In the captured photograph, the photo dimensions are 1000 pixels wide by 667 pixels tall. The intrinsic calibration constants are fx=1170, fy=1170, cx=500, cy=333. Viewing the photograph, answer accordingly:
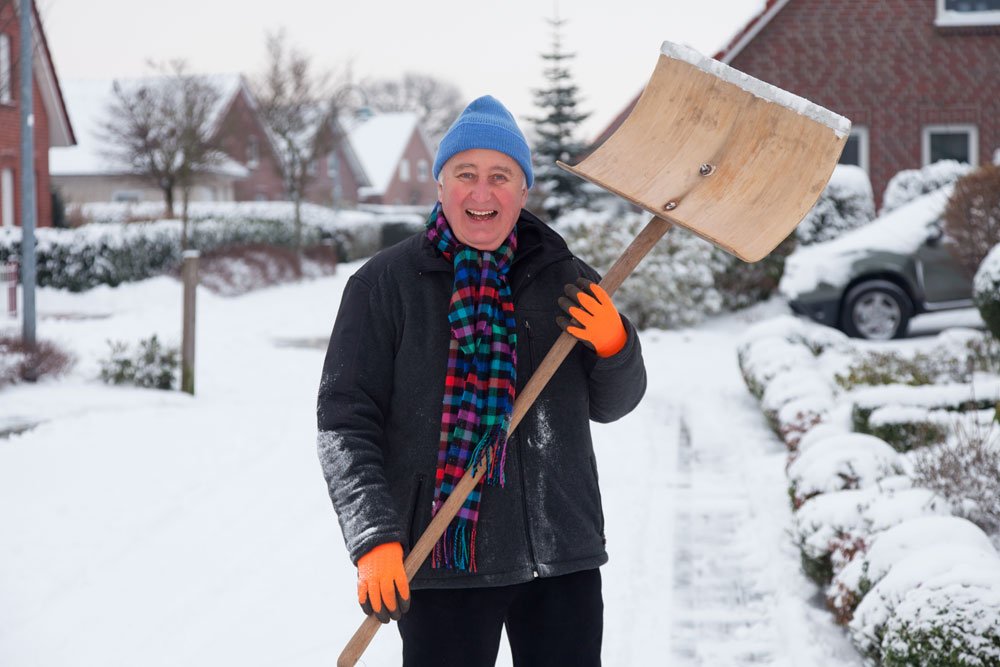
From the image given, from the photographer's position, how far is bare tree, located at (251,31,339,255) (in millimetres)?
29297

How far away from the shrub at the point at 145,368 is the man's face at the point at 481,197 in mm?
7448

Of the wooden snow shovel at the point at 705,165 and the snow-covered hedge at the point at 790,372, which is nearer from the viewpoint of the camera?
the wooden snow shovel at the point at 705,165

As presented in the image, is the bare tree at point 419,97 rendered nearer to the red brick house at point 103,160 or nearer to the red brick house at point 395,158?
the red brick house at point 395,158

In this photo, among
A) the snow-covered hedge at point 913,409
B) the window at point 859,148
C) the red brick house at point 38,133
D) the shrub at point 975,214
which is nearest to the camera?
the snow-covered hedge at point 913,409

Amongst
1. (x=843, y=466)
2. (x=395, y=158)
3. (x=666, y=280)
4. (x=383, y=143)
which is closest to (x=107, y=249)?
(x=666, y=280)

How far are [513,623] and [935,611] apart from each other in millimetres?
1431

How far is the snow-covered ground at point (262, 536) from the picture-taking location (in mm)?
4492

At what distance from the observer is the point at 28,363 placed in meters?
9.57

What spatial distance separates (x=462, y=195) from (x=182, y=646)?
Answer: 269 cm

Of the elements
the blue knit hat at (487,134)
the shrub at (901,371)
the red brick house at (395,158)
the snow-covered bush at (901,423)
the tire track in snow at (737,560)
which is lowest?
the red brick house at (395,158)

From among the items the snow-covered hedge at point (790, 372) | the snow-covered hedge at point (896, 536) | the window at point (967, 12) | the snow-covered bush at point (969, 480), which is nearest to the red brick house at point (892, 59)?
the window at point (967, 12)

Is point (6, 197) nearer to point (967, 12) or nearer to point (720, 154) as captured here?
point (967, 12)

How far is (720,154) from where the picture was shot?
270 centimetres

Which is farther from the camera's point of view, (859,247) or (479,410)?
(859,247)
